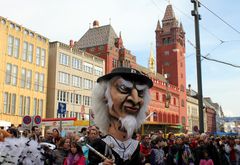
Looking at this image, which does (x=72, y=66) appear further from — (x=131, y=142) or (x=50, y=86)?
(x=131, y=142)

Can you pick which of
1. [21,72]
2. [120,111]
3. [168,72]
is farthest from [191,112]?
[120,111]

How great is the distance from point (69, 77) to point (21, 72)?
7.47m

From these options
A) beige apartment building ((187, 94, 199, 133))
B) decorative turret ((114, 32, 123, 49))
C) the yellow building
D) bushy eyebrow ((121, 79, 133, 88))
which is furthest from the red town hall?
bushy eyebrow ((121, 79, 133, 88))

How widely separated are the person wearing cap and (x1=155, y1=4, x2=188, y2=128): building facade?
229 feet

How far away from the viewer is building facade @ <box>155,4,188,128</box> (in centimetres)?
7331

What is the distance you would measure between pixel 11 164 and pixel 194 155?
9.55 metres

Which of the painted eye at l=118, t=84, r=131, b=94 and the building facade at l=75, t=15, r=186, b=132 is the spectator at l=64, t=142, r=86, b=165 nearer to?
the painted eye at l=118, t=84, r=131, b=94

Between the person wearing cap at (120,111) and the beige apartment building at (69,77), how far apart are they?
3354cm

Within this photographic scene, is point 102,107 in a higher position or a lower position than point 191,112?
lower

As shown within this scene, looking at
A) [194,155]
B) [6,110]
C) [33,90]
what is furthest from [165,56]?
[194,155]

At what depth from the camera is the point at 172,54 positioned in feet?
242

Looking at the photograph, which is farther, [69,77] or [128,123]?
[69,77]

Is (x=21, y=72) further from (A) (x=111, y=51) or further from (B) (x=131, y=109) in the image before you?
(B) (x=131, y=109)

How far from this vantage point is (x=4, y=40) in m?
33.4
